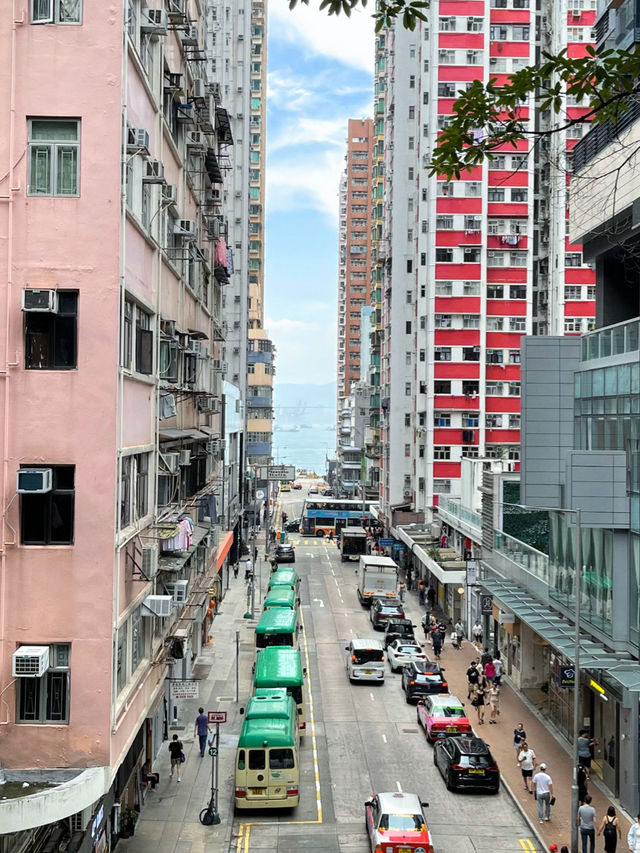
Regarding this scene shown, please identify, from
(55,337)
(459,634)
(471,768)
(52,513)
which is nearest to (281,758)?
(471,768)

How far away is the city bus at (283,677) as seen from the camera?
102 feet

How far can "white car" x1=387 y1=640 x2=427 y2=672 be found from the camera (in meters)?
41.7

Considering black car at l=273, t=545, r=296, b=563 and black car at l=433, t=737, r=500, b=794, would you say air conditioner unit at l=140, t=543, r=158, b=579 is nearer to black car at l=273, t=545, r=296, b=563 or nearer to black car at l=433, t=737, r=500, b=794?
black car at l=433, t=737, r=500, b=794

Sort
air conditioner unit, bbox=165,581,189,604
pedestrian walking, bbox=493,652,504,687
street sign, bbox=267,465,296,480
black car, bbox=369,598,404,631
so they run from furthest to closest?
street sign, bbox=267,465,296,480 → black car, bbox=369,598,404,631 → pedestrian walking, bbox=493,652,504,687 → air conditioner unit, bbox=165,581,189,604

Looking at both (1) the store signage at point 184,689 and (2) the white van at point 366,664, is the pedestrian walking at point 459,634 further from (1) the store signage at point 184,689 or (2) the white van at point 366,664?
(1) the store signage at point 184,689

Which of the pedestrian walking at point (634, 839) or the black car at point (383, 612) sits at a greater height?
the pedestrian walking at point (634, 839)

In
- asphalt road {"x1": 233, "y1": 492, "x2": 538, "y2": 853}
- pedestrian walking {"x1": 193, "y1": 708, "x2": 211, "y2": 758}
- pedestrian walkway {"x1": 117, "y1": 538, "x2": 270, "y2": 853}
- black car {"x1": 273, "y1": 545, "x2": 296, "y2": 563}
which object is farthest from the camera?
→ black car {"x1": 273, "y1": 545, "x2": 296, "y2": 563}

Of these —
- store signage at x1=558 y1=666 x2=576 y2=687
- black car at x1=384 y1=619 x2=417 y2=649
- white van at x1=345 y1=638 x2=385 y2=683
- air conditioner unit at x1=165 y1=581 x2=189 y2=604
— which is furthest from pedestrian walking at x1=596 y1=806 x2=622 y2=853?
black car at x1=384 y1=619 x2=417 y2=649

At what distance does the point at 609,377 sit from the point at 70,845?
62.8 feet

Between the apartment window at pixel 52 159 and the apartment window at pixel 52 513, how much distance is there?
188 inches

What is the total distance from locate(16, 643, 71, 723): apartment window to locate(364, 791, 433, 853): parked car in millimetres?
7967

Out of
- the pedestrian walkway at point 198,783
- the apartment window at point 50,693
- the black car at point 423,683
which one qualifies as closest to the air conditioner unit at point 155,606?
the apartment window at point 50,693

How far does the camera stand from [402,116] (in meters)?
82.3

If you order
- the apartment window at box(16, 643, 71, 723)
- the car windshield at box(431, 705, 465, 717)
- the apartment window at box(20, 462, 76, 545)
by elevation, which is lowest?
the car windshield at box(431, 705, 465, 717)
